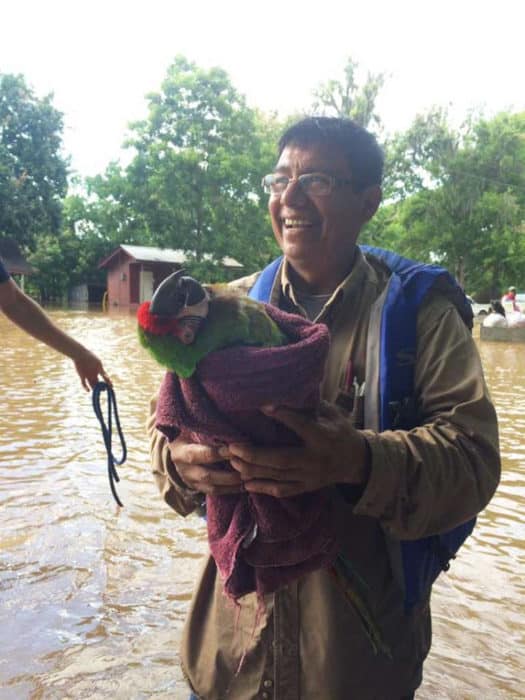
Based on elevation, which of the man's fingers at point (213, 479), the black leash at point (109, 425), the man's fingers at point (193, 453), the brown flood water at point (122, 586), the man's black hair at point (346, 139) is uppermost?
the man's black hair at point (346, 139)

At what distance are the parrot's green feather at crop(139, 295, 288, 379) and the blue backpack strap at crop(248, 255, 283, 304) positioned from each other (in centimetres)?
51

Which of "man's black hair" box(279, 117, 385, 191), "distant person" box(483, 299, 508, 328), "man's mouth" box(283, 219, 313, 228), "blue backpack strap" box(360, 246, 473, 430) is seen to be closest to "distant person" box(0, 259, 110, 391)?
"man's mouth" box(283, 219, 313, 228)

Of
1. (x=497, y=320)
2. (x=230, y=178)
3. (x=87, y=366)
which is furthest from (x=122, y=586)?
(x=230, y=178)

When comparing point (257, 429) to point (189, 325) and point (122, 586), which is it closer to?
point (189, 325)

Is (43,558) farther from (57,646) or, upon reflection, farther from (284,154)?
(284,154)

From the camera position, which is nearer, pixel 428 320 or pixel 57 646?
pixel 428 320

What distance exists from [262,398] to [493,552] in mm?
3720

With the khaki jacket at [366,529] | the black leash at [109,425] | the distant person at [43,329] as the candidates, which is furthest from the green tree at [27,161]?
the khaki jacket at [366,529]

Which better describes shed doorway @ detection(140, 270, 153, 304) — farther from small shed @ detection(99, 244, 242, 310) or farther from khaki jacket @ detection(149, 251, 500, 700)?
khaki jacket @ detection(149, 251, 500, 700)

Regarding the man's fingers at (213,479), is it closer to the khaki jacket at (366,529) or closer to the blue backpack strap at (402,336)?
the khaki jacket at (366,529)

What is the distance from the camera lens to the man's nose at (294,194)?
1.78m

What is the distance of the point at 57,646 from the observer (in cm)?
307

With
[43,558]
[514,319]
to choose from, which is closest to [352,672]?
[43,558]

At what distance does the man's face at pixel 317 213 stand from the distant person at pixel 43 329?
1866mm
